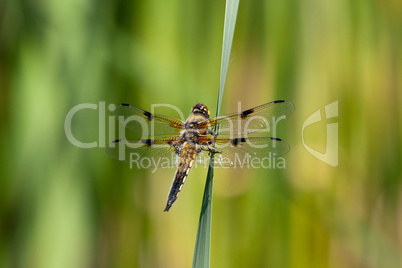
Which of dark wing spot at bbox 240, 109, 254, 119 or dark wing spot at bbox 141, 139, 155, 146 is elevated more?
dark wing spot at bbox 240, 109, 254, 119

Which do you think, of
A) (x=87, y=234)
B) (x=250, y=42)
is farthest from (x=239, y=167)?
(x=87, y=234)

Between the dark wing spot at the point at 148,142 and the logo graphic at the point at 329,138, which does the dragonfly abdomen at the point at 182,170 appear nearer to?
the dark wing spot at the point at 148,142

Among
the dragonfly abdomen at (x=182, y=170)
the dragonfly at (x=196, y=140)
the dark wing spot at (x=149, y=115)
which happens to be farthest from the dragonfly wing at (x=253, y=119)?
the dark wing spot at (x=149, y=115)

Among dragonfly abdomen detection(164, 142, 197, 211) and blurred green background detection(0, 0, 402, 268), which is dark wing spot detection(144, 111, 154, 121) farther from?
dragonfly abdomen detection(164, 142, 197, 211)

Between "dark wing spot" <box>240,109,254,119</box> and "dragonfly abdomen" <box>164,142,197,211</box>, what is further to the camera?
"dark wing spot" <box>240,109,254,119</box>

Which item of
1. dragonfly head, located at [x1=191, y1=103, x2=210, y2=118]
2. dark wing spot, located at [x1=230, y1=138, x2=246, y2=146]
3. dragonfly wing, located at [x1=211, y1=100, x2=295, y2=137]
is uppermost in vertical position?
dragonfly head, located at [x1=191, y1=103, x2=210, y2=118]

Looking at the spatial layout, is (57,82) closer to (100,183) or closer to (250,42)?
(100,183)

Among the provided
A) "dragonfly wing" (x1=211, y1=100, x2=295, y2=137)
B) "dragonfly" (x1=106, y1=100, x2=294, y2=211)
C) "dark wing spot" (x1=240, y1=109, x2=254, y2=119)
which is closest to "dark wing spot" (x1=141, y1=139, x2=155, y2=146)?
"dragonfly" (x1=106, y1=100, x2=294, y2=211)

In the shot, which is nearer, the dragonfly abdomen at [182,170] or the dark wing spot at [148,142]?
the dragonfly abdomen at [182,170]
